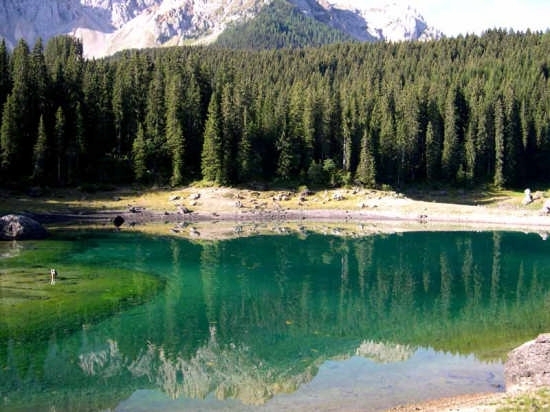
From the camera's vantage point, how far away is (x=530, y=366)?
24344 mm

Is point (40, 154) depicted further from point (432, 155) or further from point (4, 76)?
point (432, 155)

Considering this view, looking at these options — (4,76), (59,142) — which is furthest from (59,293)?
(4,76)

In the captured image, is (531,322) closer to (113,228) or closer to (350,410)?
(350,410)

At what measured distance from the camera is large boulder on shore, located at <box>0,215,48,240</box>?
63406 millimetres

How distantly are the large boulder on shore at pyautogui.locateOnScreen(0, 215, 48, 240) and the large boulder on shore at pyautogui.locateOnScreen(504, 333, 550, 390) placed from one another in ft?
181

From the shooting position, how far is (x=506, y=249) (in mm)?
67938

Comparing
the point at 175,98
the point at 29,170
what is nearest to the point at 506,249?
the point at 175,98

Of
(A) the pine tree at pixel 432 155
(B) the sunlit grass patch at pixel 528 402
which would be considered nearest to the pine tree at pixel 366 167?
(A) the pine tree at pixel 432 155

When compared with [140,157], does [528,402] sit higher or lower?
lower

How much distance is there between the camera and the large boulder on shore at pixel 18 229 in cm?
6341

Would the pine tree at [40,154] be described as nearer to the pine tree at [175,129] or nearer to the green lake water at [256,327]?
the pine tree at [175,129]

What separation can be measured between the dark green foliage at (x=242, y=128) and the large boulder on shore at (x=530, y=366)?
3058 inches

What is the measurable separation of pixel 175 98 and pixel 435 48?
11546 centimetres

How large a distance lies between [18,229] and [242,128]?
5008 cm
